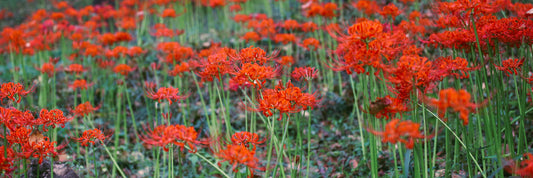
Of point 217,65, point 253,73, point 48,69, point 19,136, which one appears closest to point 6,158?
point 19,136

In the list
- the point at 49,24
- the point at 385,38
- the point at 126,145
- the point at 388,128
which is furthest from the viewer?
the point at 49,24

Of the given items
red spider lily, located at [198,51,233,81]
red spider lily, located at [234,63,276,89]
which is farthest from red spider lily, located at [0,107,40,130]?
red spider lily, located at [234,63,276,89]

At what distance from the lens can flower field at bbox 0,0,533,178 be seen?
157cm

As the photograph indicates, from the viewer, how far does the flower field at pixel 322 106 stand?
1567 mm

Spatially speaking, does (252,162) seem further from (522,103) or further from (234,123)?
(234,123)

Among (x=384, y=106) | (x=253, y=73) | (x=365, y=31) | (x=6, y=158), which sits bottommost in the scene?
(x=6, y=158)

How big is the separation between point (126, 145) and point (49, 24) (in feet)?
6.43

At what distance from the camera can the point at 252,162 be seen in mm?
1451

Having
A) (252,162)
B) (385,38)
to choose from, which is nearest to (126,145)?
(252,162)

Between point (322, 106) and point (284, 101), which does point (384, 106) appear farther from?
point (322, 106)

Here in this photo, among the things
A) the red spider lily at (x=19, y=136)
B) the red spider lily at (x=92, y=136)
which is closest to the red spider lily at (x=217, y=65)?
the red spider lily at (x=92, y=136)

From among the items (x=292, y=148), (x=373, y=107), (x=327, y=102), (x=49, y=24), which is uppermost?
(x=49, y=24)

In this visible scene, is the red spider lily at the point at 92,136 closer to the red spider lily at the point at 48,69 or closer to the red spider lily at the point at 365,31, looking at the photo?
the red spider lily at the point at 365,31

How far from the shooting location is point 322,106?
2.65 metres
